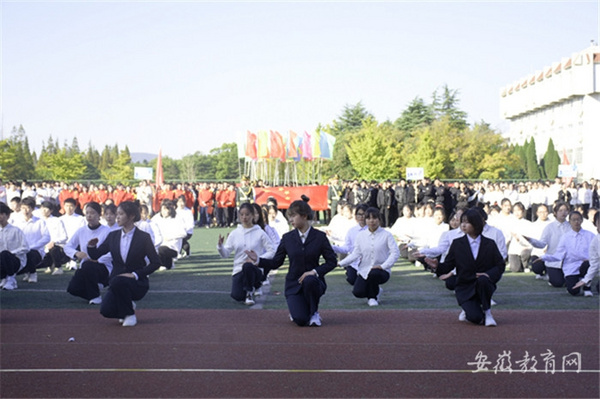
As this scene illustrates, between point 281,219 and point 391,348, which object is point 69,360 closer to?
point 391,348

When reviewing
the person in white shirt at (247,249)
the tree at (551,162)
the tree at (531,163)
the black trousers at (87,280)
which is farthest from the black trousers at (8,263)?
the tree at (531,163)

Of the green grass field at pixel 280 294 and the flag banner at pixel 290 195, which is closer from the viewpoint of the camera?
the green grass field at pixel 280 294

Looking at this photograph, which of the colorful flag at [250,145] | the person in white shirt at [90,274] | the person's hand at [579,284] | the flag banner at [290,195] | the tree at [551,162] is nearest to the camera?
the person in white shirt at [90,274]

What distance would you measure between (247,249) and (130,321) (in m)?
2.52

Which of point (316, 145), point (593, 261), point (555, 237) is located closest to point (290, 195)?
point (316, 145)

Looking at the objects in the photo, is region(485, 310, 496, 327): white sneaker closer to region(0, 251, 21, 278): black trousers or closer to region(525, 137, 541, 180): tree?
region(0, 251, 21, 278): black trousers

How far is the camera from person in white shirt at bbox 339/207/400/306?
449 inches

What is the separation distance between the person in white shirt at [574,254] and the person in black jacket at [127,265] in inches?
271

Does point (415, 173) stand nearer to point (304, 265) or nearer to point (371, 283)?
point (371, 283)

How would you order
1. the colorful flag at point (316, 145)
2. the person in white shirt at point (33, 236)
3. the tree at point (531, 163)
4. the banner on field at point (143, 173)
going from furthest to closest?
the tree at point (531, 163) → the banner on field at point (143, 173) → the colorful flag at point (316, 145) → the person in white shirt at point (33, 236)

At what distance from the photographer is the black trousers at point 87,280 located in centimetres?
1133

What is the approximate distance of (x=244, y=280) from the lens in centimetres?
1148

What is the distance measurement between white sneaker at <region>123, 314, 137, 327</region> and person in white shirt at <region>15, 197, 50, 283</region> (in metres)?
4.56

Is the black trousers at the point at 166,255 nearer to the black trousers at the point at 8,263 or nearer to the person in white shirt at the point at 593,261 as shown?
the black trousers at the point at 8,263
